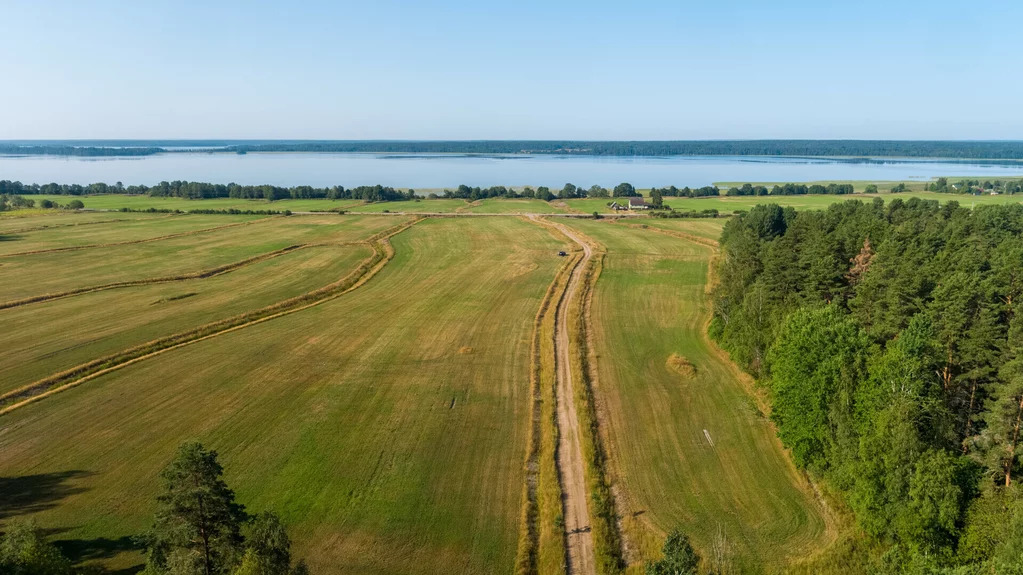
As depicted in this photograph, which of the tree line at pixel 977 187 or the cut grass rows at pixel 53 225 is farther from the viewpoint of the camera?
the tree line at pixel 977 187

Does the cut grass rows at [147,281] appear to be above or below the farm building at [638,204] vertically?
below

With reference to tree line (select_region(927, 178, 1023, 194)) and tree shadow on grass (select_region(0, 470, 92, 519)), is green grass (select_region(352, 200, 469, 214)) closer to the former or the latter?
tree shadow on grass (select_region(0, 470, 92, 519))

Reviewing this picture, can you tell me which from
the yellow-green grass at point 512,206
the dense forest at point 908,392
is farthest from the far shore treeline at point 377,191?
the dense forest at point 908,392

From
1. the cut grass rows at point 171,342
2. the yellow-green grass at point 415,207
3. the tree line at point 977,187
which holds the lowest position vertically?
the cut grass rows at point 171,342

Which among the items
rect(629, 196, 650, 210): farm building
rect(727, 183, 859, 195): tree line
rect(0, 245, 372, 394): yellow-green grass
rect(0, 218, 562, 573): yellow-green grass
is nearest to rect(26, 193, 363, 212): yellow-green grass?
rect(0, 245, 372, 394): yellow-green grass

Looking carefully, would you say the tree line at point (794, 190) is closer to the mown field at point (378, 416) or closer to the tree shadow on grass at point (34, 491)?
the mown field at point (378, 416)

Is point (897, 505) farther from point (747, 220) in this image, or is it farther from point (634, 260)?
point (747, 220)

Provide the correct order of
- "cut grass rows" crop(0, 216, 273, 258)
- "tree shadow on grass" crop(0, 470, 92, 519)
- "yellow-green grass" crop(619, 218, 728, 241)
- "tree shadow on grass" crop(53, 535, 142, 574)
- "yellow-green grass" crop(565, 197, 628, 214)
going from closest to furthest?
"tree shadow on grass" crop(53, 535, 142, 574), "tree shadow on grass" crop(0, 470, 92, 519), "cut grass rows" crop(0, 216, 273, 258), "yellow-green grass" crop(619, 218, 728, 241), "yellow-green grass" crop(565, 197, 628, 214)
